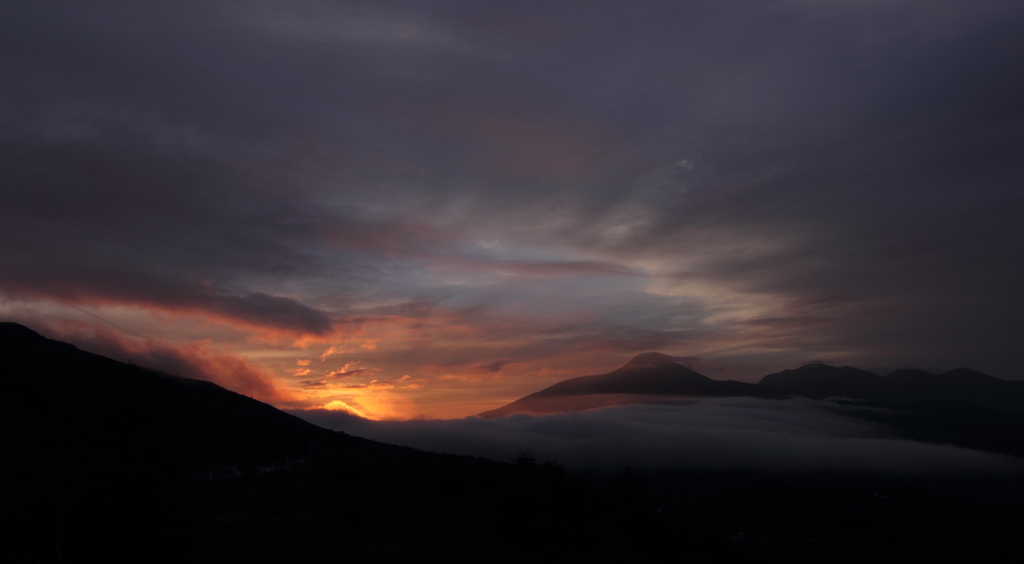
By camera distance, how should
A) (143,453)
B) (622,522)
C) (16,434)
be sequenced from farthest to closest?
(622,522) < (16,434) < (143,453)

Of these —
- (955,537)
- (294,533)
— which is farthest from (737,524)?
(294,533)

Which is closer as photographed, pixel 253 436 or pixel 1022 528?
pixel 253 436

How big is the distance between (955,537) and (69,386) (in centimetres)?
21304

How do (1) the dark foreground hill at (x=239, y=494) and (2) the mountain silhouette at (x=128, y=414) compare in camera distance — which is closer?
(1) the dark foreground hill at (x=239, y=494)

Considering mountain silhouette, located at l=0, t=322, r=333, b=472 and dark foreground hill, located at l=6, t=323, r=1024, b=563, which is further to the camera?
mountain silhouette, located at l=0, t=322, r=333, b=472

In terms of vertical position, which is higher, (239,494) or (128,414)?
(128,414)

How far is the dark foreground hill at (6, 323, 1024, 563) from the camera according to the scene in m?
22.6

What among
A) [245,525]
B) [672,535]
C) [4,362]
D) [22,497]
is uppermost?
[4,362]

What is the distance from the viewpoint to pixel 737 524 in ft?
520

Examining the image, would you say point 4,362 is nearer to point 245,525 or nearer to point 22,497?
point 245,525

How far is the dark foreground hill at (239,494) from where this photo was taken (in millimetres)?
22562

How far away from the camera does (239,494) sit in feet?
131

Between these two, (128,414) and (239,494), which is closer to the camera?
(128,414)

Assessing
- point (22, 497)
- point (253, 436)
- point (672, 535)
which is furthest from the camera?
point (253, 436)
